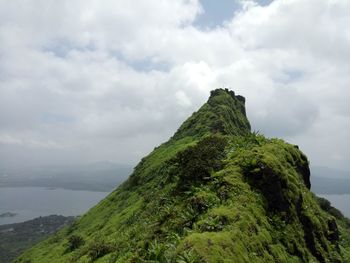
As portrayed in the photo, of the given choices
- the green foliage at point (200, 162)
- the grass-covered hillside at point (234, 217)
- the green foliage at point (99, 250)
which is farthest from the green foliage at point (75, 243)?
the green foliage at point (200, 162)

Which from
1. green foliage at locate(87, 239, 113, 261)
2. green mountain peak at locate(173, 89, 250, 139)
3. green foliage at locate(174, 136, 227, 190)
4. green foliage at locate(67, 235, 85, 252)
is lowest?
green foliage at locate(87, 239, 113, 261)

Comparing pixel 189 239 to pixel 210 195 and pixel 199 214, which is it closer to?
pixel 199 214

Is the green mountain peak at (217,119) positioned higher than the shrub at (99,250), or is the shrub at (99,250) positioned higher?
the green mountain peak at (217,119)

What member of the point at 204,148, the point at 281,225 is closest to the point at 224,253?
the point at 281,225

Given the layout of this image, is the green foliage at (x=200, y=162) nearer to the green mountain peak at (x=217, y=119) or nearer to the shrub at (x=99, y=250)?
the shrub at (x=99, y=250)

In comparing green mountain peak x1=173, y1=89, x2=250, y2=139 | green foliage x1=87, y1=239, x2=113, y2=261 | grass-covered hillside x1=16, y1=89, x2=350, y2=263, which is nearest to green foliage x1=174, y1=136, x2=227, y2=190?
grass-covered hillside x1=16, y1=89, x2=350, y2=263

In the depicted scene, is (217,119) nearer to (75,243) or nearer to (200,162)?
(75,243)

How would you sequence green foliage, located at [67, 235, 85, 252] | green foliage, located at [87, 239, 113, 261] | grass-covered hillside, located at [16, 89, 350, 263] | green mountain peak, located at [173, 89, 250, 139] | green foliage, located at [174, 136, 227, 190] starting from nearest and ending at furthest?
grass-covered hillside, located at [16, 89, 350, 263], green foliage, located at [174, 136, 227, 190], green foliage, located at [87, 239, 113, 261], green foliage, located at [67, 235, 85, 252], green mountain peak, located at [173, 89, 250, 139]

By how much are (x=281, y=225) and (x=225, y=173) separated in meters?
4.26

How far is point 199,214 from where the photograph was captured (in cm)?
2102

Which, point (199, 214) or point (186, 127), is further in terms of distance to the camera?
point (186, 127)

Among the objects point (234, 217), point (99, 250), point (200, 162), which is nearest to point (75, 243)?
point (99, 250)

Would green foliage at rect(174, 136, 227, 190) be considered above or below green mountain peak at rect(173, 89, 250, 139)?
below

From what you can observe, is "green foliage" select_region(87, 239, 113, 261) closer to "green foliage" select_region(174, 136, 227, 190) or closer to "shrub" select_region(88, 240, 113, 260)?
"shrub" select_region(88, 240, 113, 260)
